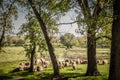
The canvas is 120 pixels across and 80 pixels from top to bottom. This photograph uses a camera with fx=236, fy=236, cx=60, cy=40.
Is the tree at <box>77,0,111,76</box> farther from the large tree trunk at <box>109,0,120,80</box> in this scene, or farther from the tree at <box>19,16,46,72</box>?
the tree at <box>19,16,46,72</box>

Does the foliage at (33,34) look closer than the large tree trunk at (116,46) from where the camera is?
No

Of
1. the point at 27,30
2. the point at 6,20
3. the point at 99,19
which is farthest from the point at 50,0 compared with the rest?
the point at 27,30

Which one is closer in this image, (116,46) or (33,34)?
(116,46)

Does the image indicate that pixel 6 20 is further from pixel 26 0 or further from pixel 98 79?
pixel 98 79

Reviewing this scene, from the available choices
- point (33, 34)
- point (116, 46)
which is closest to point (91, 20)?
point (116, 46)

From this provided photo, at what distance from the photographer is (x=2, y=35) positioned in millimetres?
24047

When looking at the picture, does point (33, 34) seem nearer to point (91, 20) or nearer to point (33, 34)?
point (33, 34)

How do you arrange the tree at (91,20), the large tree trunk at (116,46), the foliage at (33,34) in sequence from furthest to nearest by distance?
the foliage at (33,34) → the tree at (91,20) → the large tree trunk at (116,46)

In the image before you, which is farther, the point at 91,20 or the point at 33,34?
the point at 33,34

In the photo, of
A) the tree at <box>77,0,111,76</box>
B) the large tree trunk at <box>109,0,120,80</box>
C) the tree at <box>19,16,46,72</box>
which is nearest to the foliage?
the tree at <box>19,16,46,72</box>

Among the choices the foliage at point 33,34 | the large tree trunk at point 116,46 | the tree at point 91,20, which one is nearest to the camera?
the large tree trunk at point 116,46

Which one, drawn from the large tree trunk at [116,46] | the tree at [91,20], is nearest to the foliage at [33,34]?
the tree at [91,20]

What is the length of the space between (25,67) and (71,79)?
14346 mm

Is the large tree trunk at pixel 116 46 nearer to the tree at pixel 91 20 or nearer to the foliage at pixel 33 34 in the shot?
the tree at pixel 91 20
